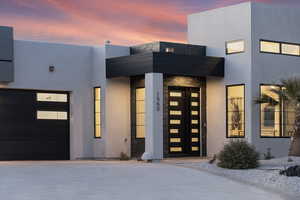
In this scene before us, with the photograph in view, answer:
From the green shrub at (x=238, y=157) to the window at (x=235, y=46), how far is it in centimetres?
556

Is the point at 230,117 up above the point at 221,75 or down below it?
below

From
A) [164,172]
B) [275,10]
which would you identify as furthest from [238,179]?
[275,10]

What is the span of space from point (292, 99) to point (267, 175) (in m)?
5.67

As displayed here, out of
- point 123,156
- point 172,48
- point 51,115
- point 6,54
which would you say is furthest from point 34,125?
point 172,48

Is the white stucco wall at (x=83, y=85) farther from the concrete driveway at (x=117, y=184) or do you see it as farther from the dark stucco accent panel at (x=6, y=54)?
the concrete driveway at (x=117, y=184)

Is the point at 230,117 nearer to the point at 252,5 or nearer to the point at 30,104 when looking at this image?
the point at 252,5

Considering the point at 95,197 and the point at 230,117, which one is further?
the point at 230,117

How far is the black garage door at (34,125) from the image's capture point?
2217cm

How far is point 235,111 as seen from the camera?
22.6 meters

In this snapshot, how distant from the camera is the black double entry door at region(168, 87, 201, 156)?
23031 mm

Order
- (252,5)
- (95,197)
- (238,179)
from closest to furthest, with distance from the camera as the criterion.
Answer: (95,197), (238,179), (252,5)

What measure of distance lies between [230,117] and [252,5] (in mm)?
4244

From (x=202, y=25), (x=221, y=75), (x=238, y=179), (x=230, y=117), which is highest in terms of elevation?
(x=202, y=25)

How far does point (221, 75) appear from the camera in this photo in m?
22.9
